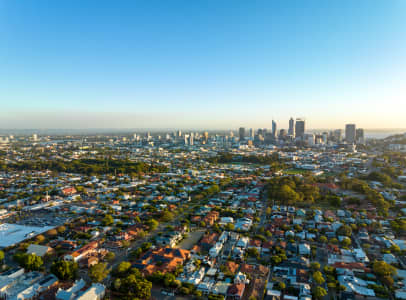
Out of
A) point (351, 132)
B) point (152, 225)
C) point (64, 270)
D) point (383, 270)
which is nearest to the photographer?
point (64, 270)

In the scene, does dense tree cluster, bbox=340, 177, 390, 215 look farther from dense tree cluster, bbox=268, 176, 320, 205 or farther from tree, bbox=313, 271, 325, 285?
tree, bbox=313, 271, 325, 285

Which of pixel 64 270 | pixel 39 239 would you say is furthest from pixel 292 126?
pixel 64 270

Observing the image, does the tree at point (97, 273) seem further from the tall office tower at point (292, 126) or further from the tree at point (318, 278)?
the tall office tower at point (292, 126)

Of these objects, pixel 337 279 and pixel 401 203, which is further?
pixel 401 203

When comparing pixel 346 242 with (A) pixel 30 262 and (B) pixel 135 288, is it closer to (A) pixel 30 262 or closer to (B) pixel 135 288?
(B) pixel 135 288

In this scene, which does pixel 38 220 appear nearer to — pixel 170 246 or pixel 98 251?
pixel 98 251

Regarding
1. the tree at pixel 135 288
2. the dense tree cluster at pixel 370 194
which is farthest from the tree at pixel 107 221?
the dense tree cluster at pixel 370 194

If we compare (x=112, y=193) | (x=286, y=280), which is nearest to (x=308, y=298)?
(x=286, y=280)

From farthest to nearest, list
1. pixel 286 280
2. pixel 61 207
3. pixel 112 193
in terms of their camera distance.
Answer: pixel 112 193 → pixel 61 207 → pixel 286 280

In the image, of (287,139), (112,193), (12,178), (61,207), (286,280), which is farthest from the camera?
(287,139)
